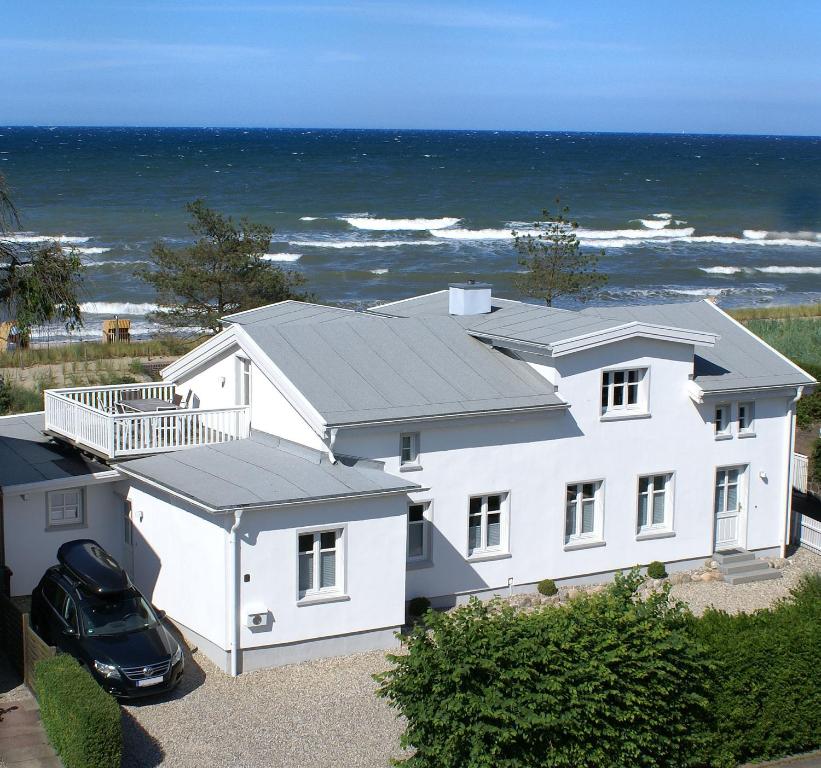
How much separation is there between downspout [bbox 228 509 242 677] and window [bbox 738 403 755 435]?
11.9 metres

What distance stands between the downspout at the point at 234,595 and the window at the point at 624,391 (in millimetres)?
8396

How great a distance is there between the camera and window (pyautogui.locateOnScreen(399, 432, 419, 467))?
22.0m

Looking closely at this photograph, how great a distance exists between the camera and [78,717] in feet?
50.8

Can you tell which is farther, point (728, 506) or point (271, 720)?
point (728, 506)

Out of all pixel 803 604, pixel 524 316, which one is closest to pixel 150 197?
pixel 524 316

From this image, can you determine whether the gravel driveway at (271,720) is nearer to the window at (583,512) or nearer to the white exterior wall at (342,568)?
the white exterior wall at (342,568)

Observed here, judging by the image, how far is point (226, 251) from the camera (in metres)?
38.1

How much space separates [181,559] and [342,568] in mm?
2854

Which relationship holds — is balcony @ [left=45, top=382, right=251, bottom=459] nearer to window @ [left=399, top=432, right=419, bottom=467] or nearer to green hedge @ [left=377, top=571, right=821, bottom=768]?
window @ [left=399, top=432, right=419, bottom=467]

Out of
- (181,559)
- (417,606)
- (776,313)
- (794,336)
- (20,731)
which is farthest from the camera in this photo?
(776,313)

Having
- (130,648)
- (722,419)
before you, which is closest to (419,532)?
(130,648)

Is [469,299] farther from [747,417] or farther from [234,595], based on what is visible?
[234,595]

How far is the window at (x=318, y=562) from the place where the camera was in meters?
20.0

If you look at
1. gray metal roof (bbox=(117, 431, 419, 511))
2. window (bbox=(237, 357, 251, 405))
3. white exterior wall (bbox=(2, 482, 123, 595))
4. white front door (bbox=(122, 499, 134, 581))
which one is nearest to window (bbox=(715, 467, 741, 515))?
gray metal roof (bbox=(117, 431, 419, 511))
